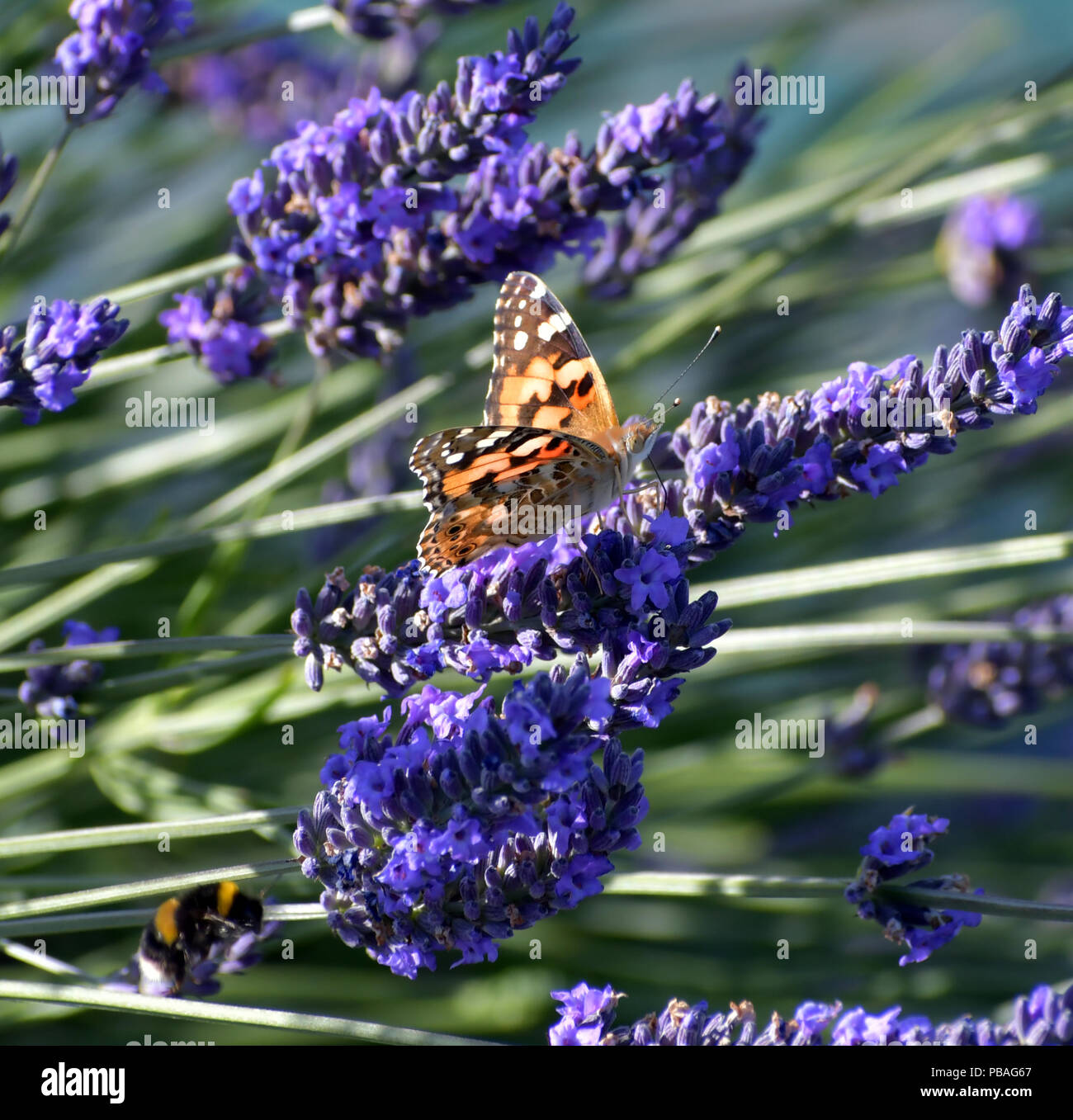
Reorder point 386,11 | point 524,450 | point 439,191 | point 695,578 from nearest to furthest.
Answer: point 524,450 → point 439,191 → point 386,11 → point 695,578

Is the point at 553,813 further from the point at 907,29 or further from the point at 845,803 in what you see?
the point at 907,29

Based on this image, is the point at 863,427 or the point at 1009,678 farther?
the point at 1009,678

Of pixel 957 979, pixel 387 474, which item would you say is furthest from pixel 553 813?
pixel 957 979

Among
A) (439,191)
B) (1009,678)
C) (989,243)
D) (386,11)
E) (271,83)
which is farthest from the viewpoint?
(271,83)

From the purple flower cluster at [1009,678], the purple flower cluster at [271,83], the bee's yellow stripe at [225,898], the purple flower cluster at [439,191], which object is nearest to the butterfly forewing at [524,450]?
the purple flower cluster at [439,191]

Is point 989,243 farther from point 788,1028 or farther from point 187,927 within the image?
point 187,927

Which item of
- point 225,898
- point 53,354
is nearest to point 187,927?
point 225,898

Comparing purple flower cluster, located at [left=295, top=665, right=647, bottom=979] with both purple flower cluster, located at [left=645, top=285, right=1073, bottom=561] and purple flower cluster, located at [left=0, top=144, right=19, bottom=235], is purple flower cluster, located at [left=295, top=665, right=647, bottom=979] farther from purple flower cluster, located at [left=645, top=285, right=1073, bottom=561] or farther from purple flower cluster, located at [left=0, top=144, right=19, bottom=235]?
purple flower cluster, located at [left=0, top=144, right=19, bottom=235]

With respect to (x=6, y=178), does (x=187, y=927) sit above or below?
below
